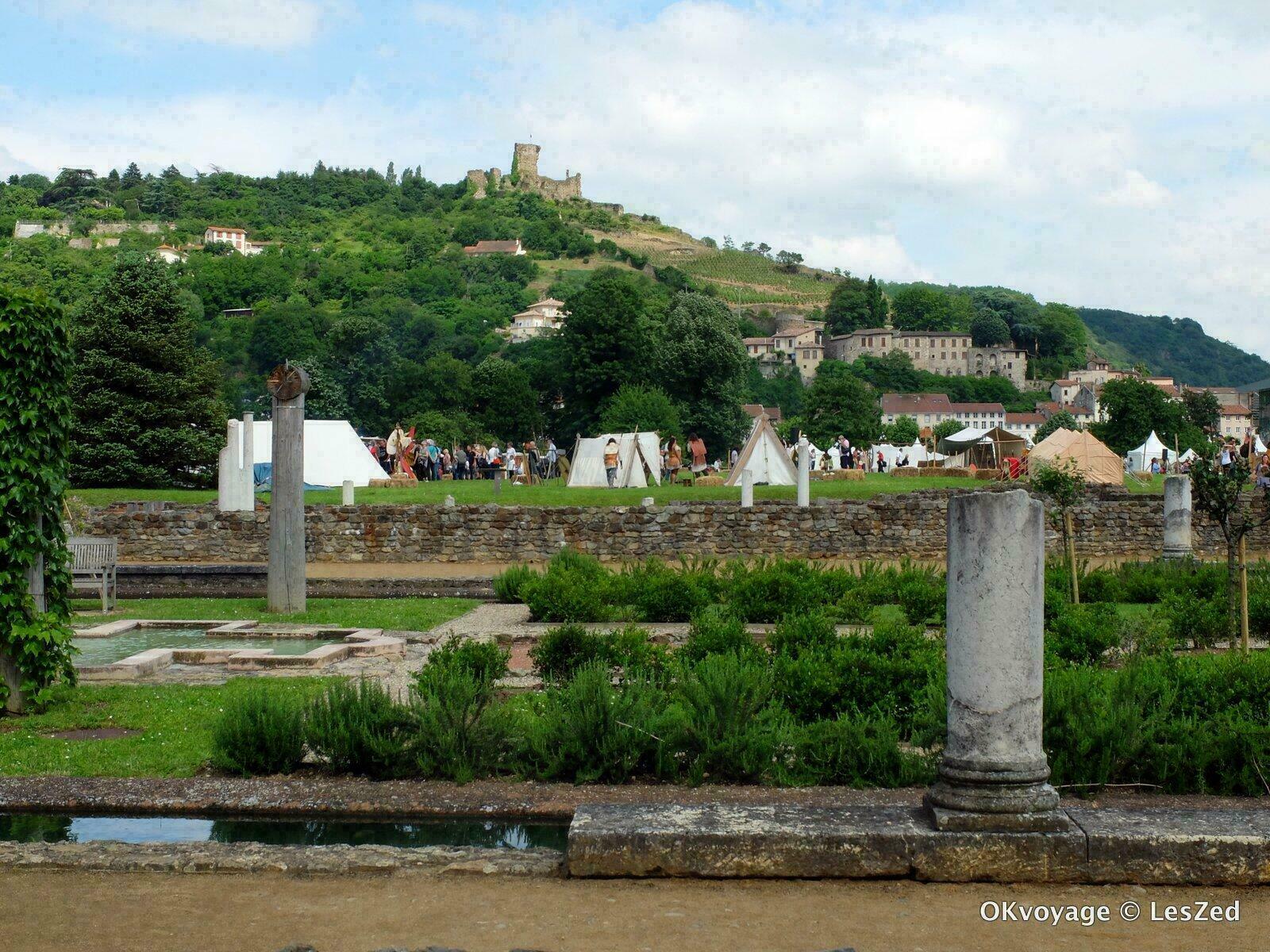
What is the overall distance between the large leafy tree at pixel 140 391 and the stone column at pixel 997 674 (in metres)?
29.2

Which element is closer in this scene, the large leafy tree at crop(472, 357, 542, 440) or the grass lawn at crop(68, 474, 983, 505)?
the grass lawn at crop(68, 474, 983, 505)

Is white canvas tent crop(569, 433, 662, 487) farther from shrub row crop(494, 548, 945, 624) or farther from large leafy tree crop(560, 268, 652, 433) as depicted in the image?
large leafy tree crop(560, 268, 652, 433)

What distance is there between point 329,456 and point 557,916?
29.2 m

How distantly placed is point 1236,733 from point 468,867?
4267 millimetres

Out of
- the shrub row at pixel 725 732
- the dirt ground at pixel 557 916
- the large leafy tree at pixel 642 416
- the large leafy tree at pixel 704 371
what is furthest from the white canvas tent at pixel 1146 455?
the dirt ground at pixel 557 916

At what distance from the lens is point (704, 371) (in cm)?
6575

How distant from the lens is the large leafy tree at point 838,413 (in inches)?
2793

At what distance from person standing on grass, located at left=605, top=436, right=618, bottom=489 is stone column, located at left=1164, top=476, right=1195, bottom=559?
14.8 metres

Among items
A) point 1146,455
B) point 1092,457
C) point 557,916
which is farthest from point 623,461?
point 1146,455

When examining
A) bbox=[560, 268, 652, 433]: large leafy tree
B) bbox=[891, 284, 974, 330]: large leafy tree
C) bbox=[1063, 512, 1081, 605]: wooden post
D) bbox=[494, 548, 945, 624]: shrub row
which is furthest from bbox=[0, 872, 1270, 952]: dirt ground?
bbox=[891, 284, 974, 330]: large leafy tree

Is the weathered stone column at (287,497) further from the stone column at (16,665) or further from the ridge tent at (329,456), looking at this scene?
the ridge tent at (329,456)

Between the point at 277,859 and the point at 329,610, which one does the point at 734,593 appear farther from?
the point at 277,859

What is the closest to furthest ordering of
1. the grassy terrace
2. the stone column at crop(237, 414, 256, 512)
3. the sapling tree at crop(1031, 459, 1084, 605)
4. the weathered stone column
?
1. the weathered stone column
2. the sapling tree at crop(1031, 459, 1084, 605)
3. the stone column at crop(237, 414, 256, 512)
4. the grassy terrace

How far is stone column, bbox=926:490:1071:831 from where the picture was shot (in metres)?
5.28
